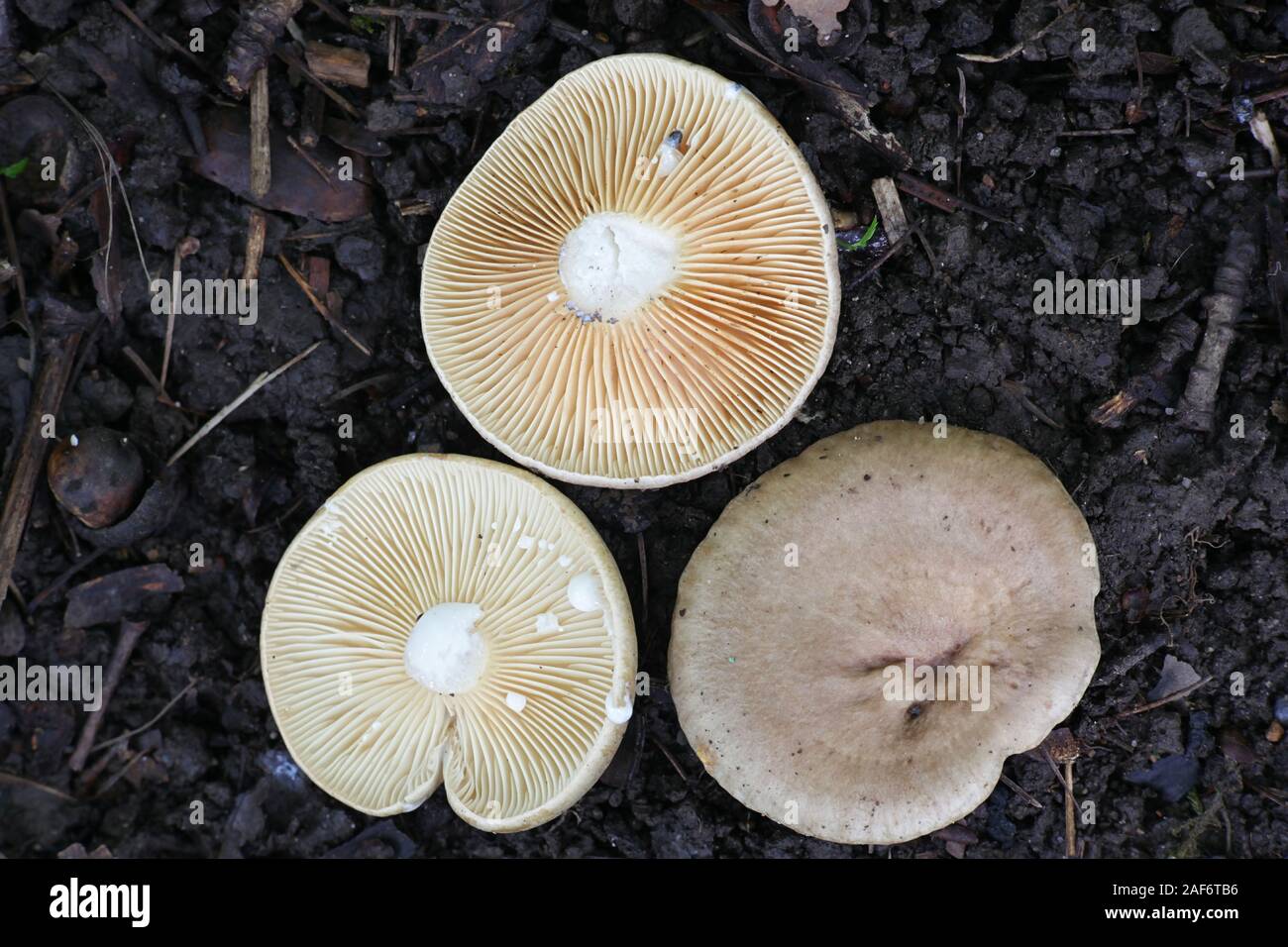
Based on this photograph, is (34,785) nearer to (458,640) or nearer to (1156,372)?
(458,640)

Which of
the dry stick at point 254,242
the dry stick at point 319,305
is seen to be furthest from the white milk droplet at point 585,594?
the dry stick at point 254,242

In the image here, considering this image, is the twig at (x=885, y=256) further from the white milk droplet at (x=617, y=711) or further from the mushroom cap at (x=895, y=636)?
the white milk droplet at (x=617, y=711)

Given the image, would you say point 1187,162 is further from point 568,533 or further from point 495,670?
point 495,670

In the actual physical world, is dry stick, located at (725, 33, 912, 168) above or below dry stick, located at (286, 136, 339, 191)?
above

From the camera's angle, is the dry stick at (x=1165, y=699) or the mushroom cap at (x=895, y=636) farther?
the dry stick at (x=1165, y=699)

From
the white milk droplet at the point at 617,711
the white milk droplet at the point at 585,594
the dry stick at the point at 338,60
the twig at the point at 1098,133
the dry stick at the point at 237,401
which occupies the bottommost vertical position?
the white milk droplet at the point at 617,711

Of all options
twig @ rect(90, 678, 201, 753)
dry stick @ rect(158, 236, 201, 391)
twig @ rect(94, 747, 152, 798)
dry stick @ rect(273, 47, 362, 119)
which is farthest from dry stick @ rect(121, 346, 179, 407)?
twig @ rect(94, 747, 152, 798)

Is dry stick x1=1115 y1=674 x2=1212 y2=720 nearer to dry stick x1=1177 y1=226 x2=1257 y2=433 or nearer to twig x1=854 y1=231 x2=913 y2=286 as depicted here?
dry stick x1=1177 y1=226 x2=1257 y2=433
